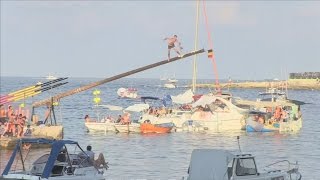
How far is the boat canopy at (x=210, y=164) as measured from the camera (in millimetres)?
21516

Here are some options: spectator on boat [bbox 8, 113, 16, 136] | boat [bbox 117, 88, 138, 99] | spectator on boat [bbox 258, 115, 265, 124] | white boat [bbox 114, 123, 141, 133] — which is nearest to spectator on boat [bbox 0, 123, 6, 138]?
spectator on boat [bbox 8, 113, 16, 136]

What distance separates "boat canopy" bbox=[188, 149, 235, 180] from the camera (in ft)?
70.6

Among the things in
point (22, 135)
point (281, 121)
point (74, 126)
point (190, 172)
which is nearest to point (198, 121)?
point (281, 121)

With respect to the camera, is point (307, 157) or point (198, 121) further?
point (198, 121)

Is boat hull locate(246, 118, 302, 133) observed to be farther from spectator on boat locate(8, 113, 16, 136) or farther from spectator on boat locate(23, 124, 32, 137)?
spectator on boat locate(8, 113, 16, 136)

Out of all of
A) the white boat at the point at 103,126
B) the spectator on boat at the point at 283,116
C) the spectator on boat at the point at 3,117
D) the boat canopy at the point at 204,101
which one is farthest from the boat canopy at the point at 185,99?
the spectator on boat at the point at 3,117

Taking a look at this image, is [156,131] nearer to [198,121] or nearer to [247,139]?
[198,121]

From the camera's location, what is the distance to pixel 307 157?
129 feet

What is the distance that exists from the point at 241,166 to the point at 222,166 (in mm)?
612

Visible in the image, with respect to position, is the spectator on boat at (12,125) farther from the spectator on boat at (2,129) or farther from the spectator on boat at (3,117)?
the spectator on boat at (3,117)

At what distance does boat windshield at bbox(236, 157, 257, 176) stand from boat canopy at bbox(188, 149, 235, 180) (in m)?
0.35

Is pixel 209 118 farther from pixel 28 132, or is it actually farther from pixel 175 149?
pixel 28 132

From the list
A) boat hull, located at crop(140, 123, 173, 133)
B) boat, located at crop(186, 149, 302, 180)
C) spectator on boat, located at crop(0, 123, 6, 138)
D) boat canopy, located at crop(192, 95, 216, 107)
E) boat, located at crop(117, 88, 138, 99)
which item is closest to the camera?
boat, located at crop(186, 149, 302, 180)

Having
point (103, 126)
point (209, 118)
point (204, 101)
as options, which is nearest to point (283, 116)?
point (209, 118)
